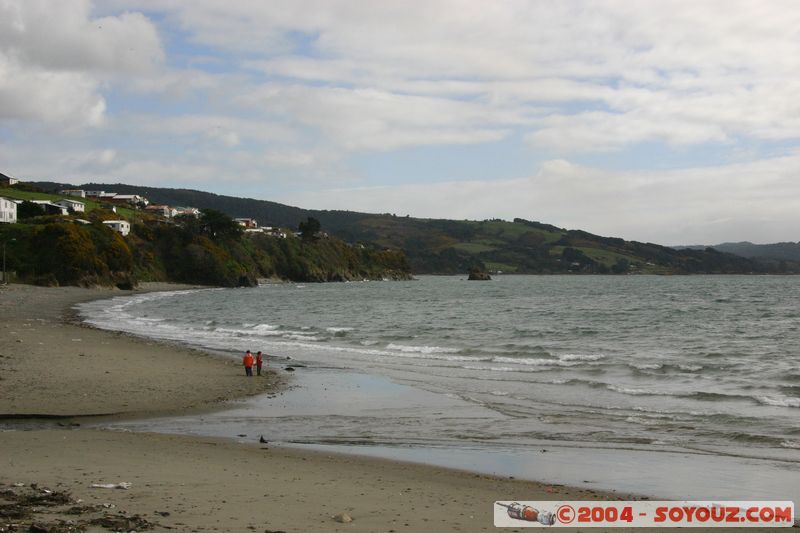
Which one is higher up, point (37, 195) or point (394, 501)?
point (37, 195)

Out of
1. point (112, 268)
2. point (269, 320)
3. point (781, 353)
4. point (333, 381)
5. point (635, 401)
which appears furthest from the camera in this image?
point (112, 268)

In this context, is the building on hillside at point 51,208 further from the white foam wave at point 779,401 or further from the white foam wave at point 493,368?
the white foam wave at point 779,401

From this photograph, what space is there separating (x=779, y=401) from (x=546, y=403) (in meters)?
6.86

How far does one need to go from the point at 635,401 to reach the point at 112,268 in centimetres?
10032

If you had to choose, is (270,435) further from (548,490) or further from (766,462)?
(766,462)

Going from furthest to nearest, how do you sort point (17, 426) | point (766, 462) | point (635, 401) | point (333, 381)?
point (333, 381) < point (635, 401) < point (17, 426) < point (766, 462)

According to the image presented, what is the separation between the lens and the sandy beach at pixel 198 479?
8906 mm

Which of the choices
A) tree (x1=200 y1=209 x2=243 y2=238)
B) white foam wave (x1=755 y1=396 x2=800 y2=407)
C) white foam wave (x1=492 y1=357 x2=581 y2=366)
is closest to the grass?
tree (x1=200 y1=209 x2=243 y2=238)

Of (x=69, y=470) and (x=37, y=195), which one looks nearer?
(x=69, y=470)

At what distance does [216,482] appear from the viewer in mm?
10875

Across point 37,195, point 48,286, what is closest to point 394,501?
point 48,286

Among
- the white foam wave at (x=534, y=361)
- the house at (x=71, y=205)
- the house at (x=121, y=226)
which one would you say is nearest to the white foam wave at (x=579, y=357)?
the white foam wave at (x=534, y=361)

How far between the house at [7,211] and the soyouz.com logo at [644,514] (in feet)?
384

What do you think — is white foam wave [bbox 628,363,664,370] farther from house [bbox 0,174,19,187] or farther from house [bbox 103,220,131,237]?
house [bbox 0,174,19,187]
